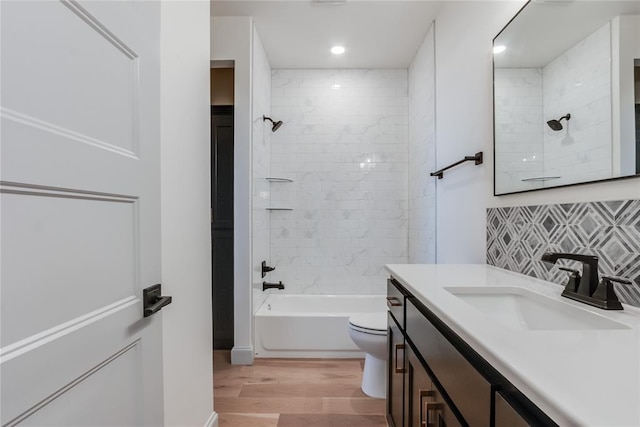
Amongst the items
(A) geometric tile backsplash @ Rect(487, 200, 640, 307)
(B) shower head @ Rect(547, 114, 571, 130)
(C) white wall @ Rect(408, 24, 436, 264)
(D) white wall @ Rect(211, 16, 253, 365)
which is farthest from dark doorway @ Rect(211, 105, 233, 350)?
(B) shower head @ Rect(547, 114, 571, 130)

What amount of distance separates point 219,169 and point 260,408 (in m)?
1.92

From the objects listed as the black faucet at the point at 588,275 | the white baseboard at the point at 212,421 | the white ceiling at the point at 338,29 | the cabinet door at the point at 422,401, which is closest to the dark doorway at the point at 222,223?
the white ceiling at the point at 338,29

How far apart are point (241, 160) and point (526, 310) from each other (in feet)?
6.84

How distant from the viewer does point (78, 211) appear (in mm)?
641

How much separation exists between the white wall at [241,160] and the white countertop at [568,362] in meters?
1.83

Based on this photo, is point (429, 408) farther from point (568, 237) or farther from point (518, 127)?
point (518, 127)

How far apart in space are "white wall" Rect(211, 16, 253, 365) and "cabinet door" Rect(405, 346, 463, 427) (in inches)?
61.9

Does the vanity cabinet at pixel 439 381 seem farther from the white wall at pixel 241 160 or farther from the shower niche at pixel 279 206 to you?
the shower niche at pixel 279 206

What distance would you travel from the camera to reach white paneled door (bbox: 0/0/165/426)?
50 centimetres

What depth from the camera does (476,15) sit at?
1.73 m

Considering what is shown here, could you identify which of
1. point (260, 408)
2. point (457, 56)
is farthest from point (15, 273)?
point (457, 56)

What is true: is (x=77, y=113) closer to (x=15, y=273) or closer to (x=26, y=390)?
(x=15, y=273)

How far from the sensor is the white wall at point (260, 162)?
2.57 meters

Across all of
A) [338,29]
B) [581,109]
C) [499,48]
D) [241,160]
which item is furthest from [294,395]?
[338,29]
